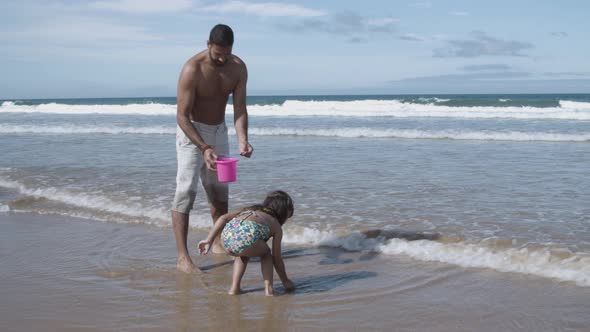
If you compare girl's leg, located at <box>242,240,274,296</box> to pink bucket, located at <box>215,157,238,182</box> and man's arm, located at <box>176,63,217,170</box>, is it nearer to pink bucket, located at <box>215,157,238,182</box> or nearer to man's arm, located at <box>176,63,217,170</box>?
pink bucket, located at <box>215,157,238,182</box>

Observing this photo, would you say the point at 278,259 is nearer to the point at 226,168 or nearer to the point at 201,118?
the point at 226,168

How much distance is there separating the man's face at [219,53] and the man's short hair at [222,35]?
34 mm

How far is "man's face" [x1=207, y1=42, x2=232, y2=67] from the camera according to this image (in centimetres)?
419

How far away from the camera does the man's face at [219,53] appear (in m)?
4.19

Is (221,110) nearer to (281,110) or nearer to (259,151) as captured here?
(259,151)

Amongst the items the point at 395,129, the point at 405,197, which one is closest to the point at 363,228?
the point at 405,197

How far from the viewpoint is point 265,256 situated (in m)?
4.01

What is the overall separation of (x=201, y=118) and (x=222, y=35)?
836mm

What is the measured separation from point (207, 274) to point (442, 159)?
742 cm

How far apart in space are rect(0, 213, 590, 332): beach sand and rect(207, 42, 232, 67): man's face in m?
1.71

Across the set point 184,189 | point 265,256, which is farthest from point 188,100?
point 265,256

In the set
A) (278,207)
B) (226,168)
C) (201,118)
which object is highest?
(201,118)

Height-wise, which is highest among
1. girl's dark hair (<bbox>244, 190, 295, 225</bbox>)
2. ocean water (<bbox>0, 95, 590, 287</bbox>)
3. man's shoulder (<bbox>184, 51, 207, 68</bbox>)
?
man's shoulder (<bbox>184, 51, 207, 68</bbox>)

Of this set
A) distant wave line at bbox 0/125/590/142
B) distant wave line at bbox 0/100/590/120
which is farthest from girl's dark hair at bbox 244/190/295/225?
distant wave line at bbox 0/100/590/120
